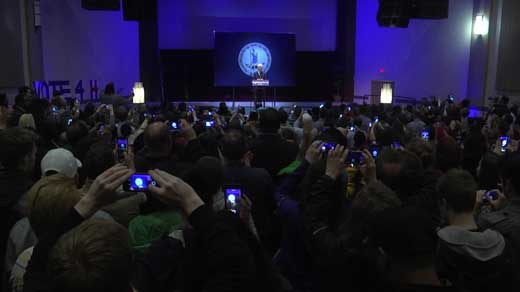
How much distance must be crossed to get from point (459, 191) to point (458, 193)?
12 millimetres

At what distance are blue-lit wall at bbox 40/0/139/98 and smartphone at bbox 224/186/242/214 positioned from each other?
453 inches

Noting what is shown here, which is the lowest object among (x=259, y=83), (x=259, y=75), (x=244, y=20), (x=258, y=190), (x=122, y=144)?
(x=258, y=190)

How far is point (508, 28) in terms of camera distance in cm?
1256

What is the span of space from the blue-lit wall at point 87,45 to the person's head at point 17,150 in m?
10.0

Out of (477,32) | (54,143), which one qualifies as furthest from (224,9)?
(54,143)

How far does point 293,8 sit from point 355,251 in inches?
710

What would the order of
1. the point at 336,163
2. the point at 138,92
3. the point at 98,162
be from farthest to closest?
the point at 138,92
the point at 98,162
the point at 336,163

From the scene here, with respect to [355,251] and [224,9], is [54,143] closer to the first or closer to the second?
[355,251]

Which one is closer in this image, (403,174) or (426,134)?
(403,174)

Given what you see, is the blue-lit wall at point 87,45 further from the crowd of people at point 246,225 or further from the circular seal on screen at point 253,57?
the crowd of people at point 246,225

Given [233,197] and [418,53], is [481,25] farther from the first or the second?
[233,197]

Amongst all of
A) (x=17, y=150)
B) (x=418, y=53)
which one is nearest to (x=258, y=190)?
(x=17, y=150)

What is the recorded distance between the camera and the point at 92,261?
1.29m

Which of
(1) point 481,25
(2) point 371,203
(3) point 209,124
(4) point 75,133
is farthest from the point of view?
(1) point 481,25
